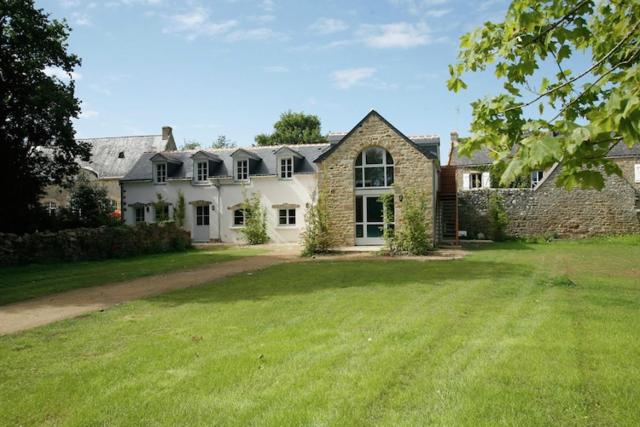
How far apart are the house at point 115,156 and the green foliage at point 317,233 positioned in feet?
76.3

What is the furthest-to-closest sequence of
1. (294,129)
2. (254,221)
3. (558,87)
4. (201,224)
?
(294,129) → (201,224) → (254,221) → (558,87)

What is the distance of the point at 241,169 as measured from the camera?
28.7 m

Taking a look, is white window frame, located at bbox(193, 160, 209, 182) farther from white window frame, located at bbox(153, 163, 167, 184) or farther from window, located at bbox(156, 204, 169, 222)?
window, located at bbox(156, 204, 169, 222)

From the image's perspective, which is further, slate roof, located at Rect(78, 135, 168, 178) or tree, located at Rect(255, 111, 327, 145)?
tree, located at Rect(255, 111, 327, 145)

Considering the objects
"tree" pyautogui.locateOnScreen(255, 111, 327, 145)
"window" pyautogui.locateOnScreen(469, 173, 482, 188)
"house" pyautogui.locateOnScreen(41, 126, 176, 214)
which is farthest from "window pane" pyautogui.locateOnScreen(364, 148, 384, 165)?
"tree" pyautogui.locateOnScreen(255, 111, 327, 145)

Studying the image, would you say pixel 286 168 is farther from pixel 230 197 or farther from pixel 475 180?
pixel 475 180

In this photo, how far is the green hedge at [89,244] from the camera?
1538cm

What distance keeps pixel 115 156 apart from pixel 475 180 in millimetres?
28416

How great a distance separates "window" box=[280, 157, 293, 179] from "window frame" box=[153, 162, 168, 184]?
7384 millimetres

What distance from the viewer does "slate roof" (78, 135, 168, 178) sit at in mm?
38688

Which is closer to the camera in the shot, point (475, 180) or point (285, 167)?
point (285, 167)

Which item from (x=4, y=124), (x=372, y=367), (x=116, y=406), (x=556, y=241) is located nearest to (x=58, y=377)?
(x=116, y=406)

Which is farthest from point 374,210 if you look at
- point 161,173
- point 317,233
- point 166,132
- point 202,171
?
point 166,132

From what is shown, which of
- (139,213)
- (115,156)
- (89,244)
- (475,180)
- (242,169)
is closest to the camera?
(89,244)
